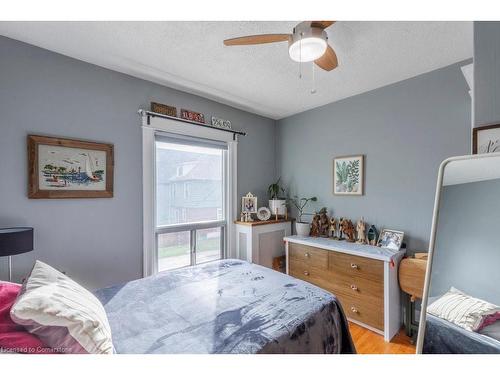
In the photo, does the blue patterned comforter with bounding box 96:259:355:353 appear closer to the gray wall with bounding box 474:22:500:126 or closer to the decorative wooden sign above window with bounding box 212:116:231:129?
the gray wall with bounding box 474:22:500:126

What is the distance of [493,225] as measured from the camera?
2.25ft

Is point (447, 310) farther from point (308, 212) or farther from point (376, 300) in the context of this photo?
point (308, 212)

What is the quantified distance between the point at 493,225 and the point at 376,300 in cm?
179

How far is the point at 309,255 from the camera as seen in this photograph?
8.68 ft

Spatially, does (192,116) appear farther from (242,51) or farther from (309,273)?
(309,273)

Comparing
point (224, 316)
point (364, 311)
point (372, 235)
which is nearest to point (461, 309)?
point (224, 316)

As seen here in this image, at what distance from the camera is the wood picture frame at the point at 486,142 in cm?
89

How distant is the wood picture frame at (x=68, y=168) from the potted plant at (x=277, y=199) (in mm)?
2005

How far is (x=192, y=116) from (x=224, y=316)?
6.89 feet

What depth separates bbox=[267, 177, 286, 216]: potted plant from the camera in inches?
128

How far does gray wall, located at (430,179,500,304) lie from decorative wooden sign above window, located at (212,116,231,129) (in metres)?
2.46

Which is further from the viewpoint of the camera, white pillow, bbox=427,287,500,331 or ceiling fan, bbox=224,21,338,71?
ceiling fan, bbox=224,21,338,71

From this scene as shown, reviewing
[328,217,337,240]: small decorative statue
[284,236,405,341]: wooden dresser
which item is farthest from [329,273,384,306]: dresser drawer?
[328,217,337,240]: small decorative statue

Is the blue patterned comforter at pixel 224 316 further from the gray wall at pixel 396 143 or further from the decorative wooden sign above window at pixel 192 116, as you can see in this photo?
the decorative wooden sign above window at pixel 192 116
